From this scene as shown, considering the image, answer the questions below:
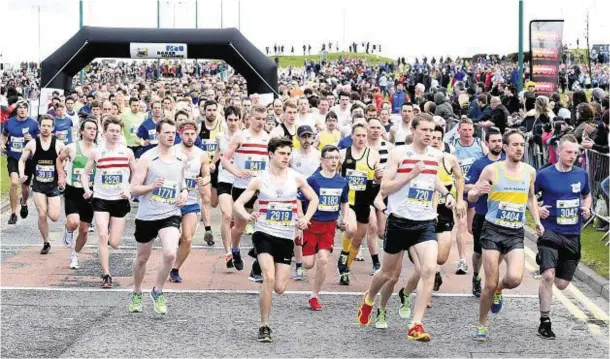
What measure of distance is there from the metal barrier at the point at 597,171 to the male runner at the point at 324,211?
200 inches

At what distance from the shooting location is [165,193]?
38.5ft

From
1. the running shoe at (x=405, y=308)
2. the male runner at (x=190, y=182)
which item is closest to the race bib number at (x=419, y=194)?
the running shoe at (x=405, y=308)

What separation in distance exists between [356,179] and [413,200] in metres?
2.89

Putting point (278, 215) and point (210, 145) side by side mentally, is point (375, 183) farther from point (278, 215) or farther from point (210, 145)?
point (210, 145)

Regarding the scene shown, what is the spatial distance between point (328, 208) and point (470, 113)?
13.3 meters

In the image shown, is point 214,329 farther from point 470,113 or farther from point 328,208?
point 470,113

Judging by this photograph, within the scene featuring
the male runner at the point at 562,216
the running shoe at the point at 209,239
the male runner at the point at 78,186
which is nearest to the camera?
the male runner at the point at 562,216

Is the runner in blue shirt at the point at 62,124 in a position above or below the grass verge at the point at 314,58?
below

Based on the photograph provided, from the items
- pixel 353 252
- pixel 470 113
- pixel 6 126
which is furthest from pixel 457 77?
pixel 353 252

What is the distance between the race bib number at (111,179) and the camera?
13297mm

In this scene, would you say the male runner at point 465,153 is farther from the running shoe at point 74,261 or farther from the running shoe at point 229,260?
the running shoe at point 74,261

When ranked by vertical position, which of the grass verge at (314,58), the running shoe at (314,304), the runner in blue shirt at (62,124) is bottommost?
the running shoe at (314,304)

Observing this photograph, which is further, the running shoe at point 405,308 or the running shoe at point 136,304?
the running shoe at point 136,304

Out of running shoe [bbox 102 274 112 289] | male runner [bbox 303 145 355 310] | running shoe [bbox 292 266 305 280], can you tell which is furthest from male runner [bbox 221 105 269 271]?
male runner [bbox 303 145 355 310]
